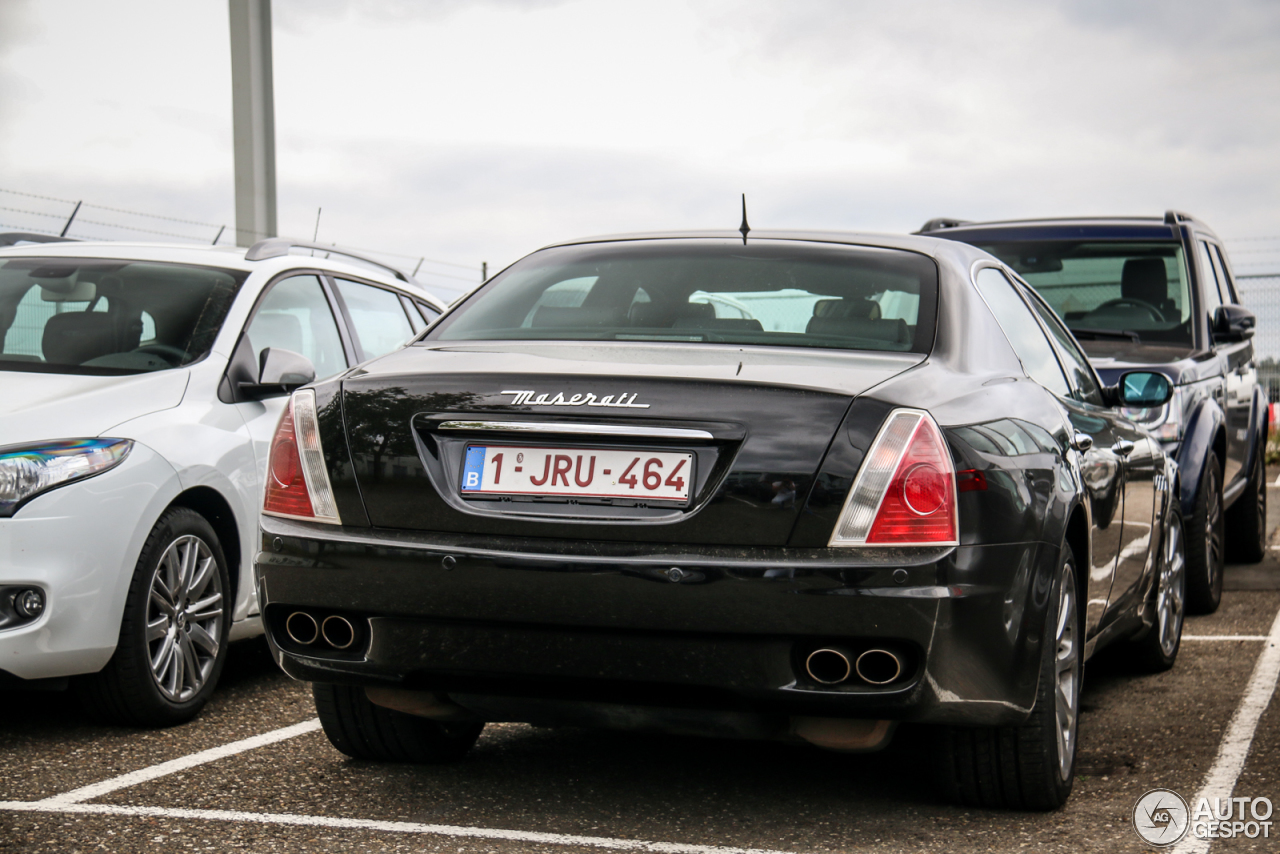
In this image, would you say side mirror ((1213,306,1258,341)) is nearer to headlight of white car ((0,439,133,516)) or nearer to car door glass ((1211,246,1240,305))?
car door glass ((1211,246,1240,305))

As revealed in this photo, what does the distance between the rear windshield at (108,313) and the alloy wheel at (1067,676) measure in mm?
3171

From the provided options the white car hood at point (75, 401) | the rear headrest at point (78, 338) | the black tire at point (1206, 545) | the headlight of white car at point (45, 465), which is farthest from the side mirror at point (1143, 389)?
the rear headrest at point (78, 338)

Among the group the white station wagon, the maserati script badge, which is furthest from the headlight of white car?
the maserati script badge

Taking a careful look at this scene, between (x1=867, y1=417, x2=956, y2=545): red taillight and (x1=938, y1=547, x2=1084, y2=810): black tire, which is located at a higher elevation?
(x1=867, y1=417, x2=956, y2=545): red taillight

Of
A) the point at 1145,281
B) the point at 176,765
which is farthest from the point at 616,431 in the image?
the point at 1145,281

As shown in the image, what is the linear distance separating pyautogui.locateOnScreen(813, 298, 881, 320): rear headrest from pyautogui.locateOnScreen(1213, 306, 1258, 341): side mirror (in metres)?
4.86

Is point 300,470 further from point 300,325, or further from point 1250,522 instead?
point 1250,522

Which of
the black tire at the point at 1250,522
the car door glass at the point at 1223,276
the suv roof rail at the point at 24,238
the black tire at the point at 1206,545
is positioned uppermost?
the suv roof rail at the point at 24,238

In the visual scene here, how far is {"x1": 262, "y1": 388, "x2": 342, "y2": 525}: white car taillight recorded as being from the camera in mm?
3451

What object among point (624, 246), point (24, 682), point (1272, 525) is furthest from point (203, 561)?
point (1272, 525)

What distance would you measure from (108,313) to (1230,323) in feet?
18.8

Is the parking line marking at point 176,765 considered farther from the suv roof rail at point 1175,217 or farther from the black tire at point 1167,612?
the suv roof rail at point 1175,217

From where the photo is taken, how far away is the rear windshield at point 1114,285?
26.2 feet

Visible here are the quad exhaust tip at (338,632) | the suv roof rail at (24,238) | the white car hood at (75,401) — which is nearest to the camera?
the quad exhaust tip at (338,632)
